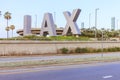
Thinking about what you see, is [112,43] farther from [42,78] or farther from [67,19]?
[42,78]

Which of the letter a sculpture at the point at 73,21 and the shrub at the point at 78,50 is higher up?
the letter a sculpture at the point at 73,21

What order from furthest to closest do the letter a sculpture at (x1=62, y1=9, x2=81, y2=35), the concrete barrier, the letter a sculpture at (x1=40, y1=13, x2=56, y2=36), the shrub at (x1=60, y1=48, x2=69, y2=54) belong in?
1. the letter a sculpture at (x1=40, y1=13, x2=56, y2=36)
2. the letter a sculpture at (x1=62, y1=9, x2=81, y2=35)
3. the shrub at (x1=60, y1=48, x2=69, y2=54)
4. the concrete barrier

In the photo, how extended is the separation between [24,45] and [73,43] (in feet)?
40.8

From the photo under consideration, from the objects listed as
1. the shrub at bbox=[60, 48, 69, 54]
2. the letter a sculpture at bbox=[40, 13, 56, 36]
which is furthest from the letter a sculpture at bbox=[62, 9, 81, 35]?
the shrub at bbox=[60, 48, 69, 54]

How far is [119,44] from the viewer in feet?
250

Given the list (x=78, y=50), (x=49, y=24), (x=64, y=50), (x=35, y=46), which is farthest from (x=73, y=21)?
(x=35, y=46)

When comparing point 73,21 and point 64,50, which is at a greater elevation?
point 73,21

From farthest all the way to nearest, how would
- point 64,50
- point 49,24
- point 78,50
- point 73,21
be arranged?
point 49,24
point 73,21
point 78,50
point 64,50

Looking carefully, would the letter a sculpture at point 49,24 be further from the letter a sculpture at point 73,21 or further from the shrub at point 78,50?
the shrub at point 78,50

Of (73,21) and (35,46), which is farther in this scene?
(73,21)

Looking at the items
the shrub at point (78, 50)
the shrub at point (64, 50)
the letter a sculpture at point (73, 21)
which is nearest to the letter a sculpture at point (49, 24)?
the letter a sculpture at point (73, 21)

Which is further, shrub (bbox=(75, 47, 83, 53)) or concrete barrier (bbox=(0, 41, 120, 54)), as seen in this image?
shrub (bbox=(75, 47, 83, 53))

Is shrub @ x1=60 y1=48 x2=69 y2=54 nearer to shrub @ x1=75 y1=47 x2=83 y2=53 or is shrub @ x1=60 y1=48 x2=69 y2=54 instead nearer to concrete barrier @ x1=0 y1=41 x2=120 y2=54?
concrete barrier @ x1=0 y1=41 x2=120 y2=54

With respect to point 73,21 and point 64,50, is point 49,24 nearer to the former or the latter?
point 73,21
